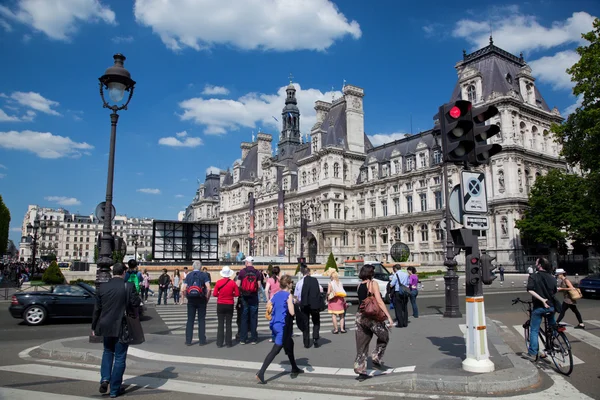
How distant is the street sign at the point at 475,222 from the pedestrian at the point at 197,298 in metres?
6.26

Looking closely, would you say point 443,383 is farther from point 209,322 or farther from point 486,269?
point 209,322

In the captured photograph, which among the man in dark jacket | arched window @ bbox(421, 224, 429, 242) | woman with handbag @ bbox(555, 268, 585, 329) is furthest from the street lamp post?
arched window @ bbox(421, 224, 429, 242)

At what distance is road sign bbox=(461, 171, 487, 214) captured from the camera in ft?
24.5

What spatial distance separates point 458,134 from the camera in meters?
7.59

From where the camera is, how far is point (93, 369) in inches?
337

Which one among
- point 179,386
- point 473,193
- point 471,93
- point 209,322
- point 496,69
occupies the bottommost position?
point 209,322

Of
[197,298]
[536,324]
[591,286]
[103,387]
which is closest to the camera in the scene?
[103,387]

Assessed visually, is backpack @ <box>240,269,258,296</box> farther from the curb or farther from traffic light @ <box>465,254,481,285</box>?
traffic light @ <box>465,254,481,285</box>

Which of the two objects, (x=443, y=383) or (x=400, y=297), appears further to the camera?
(x=400, y=297)

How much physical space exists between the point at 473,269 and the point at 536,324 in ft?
8.74

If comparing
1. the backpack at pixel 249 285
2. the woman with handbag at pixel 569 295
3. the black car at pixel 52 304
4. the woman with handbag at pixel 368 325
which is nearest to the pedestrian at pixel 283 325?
the woman with handbag at pixel 368 325

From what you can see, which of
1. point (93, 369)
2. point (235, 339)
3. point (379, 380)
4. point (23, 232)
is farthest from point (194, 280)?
point (23, 232)

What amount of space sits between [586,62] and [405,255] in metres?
21.5

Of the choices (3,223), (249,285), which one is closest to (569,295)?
(249,285)
